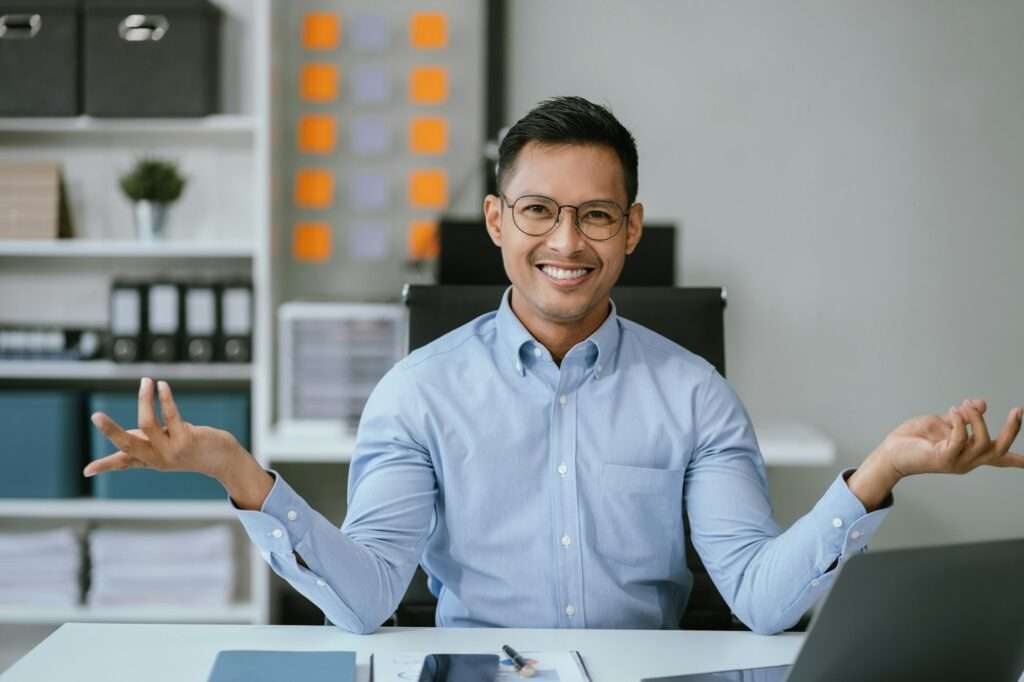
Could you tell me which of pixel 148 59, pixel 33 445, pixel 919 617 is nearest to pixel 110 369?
pixel 33 445

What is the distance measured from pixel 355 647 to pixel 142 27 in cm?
211

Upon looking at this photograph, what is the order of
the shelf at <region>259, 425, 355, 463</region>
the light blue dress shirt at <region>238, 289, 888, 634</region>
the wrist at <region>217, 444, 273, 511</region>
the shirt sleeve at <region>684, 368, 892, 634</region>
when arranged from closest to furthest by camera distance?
the wrist at <region>217, 444, 273, 511</region>, the shirt sleeve at <region>684, 368, 892, 634</region>, the light blue dress shirt at <region>238, 289, 888, 634</region>, the shelf at <region>259, 425, 355, 463</region>

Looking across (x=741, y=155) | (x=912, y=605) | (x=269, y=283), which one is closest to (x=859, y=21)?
(x=741, y=155)

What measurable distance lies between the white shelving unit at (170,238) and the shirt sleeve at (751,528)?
1564mm

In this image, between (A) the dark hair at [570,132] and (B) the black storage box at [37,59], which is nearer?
(A) the dark hair at [570,132]

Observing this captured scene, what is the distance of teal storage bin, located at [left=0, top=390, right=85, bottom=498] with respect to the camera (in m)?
2.85

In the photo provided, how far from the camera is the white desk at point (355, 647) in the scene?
3.64 ft

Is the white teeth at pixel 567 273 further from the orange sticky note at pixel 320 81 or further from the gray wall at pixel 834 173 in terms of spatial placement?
the orange sticky note at pixel 320 81

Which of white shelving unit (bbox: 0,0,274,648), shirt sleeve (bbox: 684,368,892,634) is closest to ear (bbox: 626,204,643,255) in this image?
shirt sleeve (bbox: 684,368,892,634)

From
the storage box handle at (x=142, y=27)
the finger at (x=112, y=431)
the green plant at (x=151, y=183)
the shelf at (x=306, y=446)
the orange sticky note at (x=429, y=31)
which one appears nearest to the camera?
the finger at (x=112, y=431)

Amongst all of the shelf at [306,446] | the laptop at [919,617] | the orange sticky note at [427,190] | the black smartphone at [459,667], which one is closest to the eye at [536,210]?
the black smartphone at [459,667]

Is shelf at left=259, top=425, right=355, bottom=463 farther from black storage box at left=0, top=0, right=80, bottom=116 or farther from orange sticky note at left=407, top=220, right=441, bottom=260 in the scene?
black storage box at left=0, top=0, right=80, bottom=116

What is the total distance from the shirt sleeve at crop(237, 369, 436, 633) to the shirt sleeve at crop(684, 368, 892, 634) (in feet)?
1.21

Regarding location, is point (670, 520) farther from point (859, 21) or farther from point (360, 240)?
point (859, 21)
